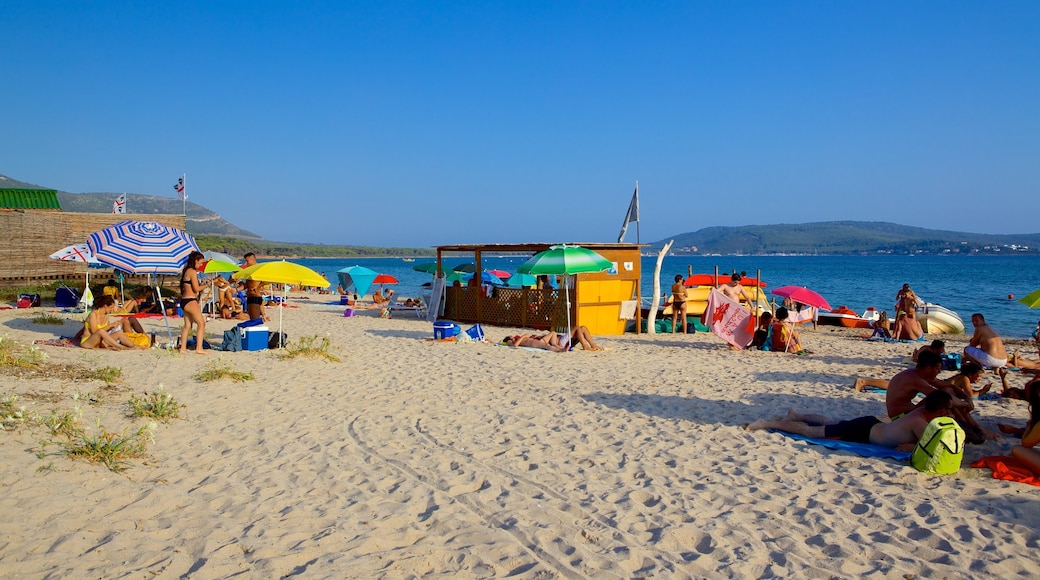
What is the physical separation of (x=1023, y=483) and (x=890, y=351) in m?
8.36

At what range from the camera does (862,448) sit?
560 cm

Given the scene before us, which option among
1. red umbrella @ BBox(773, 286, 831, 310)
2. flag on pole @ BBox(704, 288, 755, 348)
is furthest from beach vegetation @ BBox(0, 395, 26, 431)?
red umbrella @ BBox(773, 286, 831, 310)

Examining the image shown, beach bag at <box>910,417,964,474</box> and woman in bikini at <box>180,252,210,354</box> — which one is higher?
woman in bikini at <box>180,252,210,354</box>

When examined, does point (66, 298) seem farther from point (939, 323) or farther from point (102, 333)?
point (939, 323)

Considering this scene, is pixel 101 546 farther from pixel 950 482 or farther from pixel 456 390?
pixel 950 482

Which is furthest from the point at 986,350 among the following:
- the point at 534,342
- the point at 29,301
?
the point at 29,301

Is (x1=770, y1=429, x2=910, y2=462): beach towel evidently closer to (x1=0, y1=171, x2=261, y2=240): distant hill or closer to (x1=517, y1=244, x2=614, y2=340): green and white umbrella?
(x1=517, y1=244, x2=614, y2=340): green and white umbrella

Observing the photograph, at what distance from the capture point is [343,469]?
5.13m

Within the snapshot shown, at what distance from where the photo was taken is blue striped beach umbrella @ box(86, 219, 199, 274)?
10.1m

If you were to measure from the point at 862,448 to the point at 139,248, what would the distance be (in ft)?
33.0

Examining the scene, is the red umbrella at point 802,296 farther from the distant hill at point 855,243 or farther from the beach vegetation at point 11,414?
the distant hill at point 855,243

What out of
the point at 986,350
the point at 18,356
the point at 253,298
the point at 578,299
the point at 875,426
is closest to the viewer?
the point at 875,426

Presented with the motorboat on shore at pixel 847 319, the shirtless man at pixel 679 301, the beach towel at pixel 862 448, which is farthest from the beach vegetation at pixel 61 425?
the motorboat on shore at pixel 847 319

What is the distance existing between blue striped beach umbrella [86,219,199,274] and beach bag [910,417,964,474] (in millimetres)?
9936
